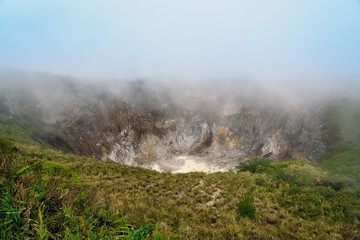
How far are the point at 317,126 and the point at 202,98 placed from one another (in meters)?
33.9

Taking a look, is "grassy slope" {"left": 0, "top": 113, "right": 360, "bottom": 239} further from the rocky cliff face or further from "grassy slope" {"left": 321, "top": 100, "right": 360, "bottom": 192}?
the rocky cliff face

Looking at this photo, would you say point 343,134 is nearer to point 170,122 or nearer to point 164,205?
point 164,205

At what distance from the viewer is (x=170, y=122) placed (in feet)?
177

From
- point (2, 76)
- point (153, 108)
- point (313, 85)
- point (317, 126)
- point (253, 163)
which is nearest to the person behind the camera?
point (253, 163)

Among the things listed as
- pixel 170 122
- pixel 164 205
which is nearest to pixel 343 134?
pixel 164 205

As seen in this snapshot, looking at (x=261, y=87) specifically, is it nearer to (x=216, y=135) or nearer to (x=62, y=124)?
(x=216, y=135)

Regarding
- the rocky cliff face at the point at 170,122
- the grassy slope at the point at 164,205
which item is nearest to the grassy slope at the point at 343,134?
the rocky cliff face at the point at 170,122

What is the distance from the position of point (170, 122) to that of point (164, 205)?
4551 centimetres

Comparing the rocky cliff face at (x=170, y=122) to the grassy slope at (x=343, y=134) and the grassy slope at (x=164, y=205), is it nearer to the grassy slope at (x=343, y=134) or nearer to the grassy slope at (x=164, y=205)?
the grassy slope at (x=343, y=134)

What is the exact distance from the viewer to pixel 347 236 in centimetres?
644

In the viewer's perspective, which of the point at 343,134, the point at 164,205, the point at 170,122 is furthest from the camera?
the point at 170,122

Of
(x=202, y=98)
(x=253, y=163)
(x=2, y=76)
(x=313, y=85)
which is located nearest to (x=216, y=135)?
(x=202, y=98)

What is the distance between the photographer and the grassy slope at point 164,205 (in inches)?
103

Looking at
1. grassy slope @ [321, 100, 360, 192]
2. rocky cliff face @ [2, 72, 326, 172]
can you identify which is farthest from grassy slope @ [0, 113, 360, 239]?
rocky cliff face @ [2, 72, 326, 172]
